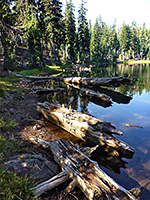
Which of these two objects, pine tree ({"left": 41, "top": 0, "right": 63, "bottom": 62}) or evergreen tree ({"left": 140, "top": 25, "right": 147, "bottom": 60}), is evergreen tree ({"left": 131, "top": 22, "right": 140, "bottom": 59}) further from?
pine tree ({"left": 41, "top": 0, "right": 63, "bottom": 62})

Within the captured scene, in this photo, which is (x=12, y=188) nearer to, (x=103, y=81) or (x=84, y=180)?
(x=84, y=180)

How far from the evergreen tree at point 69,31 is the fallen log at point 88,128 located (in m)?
49.7

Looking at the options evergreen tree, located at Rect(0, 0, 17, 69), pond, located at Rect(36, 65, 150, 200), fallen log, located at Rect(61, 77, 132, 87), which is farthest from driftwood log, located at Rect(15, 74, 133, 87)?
evergreen tree, located at Rect(0, 0, 17, 69)

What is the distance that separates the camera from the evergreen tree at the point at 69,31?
180ft

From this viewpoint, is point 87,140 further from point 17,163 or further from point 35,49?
point 35,49

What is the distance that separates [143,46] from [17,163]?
108 m

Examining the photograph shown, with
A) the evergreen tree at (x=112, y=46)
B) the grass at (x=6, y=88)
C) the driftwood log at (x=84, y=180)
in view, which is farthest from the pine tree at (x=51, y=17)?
the evergreen tree at (x=112, y=46)

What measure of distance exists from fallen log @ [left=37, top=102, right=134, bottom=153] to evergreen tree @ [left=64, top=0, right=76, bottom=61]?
49.7 m

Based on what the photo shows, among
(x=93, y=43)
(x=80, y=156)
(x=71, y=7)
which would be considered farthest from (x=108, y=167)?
(x=93, y=43)

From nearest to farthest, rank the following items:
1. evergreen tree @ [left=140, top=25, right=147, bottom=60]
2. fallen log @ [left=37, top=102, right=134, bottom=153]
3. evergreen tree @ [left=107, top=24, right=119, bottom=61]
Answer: fallen log @ [left=37, top=102, right=134, bottom=153], evergreen tree @ [left=107, top=24, right=119, bottom=61], evergreen tree @ [left=140, top=25, right=147, bottom=60]

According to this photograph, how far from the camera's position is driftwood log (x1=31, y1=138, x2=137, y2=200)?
4.00 m

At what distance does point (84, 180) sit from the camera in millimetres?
4379

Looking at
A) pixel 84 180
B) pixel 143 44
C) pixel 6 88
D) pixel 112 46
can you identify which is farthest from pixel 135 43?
pixel 84 180

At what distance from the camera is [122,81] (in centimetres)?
2434
